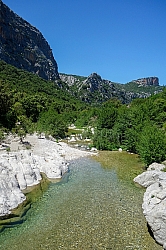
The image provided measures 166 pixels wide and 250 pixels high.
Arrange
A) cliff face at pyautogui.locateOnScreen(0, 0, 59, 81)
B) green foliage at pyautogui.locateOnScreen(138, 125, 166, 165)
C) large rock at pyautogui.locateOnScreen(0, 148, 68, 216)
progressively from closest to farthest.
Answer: large rock at pyautogui.locateOnScreen(0, 148, 68, 216) < green foliage at pyautogui.locateOnScreen(138, 125, 166, 165) < cliff face at pyautogui.locateOnScreen(0, 0, 59, 81)

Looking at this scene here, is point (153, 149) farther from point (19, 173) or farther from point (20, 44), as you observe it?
point (20, 44)

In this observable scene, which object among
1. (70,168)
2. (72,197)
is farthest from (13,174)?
(70,168)

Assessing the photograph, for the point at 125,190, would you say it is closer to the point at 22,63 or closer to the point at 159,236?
the point at 159,236

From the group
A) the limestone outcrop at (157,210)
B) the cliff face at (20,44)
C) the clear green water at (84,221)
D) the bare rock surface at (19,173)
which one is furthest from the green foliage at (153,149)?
the cliff face at (20,44)

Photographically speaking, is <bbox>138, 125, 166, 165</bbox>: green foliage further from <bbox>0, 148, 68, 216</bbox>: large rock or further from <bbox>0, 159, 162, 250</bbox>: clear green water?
<bbox>0, 148, 68, 216</bbox>: large rock

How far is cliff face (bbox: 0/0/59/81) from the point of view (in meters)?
135

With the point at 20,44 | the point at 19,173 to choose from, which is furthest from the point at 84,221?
the point at 20,44

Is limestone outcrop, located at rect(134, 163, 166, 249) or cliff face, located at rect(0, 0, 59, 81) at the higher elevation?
cliff face, located at rect(0, 0, 59, 81)

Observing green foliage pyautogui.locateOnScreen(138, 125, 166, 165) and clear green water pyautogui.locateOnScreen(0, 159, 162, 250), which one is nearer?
clear green water pyautogui.locateOnScreen(0, 159, 162, 250)

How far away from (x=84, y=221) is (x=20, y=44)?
520ft

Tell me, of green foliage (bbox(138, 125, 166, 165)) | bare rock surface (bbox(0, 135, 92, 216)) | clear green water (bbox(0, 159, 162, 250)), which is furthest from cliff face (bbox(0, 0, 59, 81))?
clear green water (bbox(0, 159, 162, 250))

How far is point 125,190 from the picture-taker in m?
19.7

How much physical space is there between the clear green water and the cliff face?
12635 cm

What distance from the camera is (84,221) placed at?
14.2 metres
